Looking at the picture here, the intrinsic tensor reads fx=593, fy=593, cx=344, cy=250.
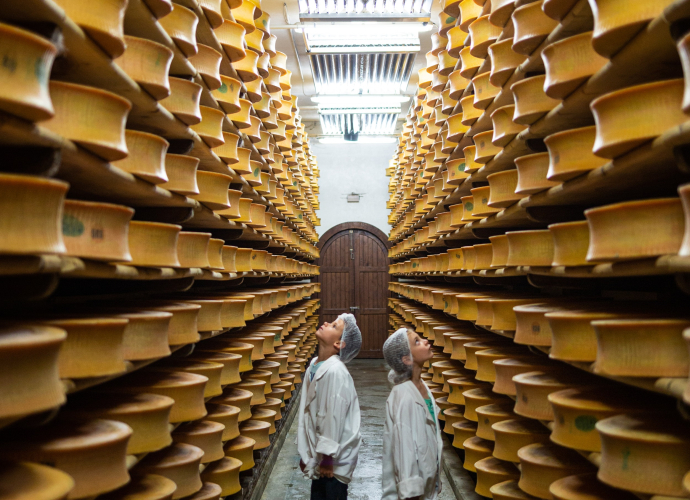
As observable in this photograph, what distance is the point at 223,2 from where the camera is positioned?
253 cm

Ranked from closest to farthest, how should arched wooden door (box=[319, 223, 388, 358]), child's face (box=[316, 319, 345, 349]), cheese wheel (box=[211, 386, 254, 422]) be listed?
cheese wheel (box=[211, 386, 254, 422])
child's face (box=[316, 319, 345, 349])
arched wooden door (box=[319, 223, 388, 358])

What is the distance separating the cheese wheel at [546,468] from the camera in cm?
188

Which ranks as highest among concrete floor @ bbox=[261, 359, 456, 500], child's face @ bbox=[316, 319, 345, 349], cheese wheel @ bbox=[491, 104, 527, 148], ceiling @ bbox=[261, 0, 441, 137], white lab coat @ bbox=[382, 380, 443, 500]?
ceiling @ bbox=[261, 0, 441, 137]

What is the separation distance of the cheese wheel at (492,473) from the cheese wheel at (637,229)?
1.50 metres

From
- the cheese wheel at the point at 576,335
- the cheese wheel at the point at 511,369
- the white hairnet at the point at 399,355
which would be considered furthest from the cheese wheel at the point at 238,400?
the cheese wheel at the point at 576,335

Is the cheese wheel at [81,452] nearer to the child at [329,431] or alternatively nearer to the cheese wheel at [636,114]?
the cheese wheel at [636,114]

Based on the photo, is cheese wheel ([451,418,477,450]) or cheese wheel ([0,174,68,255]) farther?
cheese wheel ([451,418,477,450])

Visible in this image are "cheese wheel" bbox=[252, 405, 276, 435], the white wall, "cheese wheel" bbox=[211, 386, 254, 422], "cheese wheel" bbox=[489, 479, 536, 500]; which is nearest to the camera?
"cheese wheel" bbox=[489, 479, 536, 500]

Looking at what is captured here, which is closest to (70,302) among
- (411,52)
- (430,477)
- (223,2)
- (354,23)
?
(223,2)

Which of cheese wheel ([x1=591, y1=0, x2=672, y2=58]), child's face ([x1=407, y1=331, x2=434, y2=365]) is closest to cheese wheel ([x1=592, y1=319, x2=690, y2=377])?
cheese wheel ([x1=591, y1=0, x2=672, y2=58])

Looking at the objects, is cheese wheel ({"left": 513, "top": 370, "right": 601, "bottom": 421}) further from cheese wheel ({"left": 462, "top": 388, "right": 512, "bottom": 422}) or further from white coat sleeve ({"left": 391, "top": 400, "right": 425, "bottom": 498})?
cheese wheel ({"left": 462, "top": 388, "right": 512, "bottom": 422})

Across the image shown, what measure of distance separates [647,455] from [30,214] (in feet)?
4.30

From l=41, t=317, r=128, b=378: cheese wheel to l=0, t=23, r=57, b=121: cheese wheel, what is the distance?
528 mm

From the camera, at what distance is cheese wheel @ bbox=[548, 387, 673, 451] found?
1572 mm
